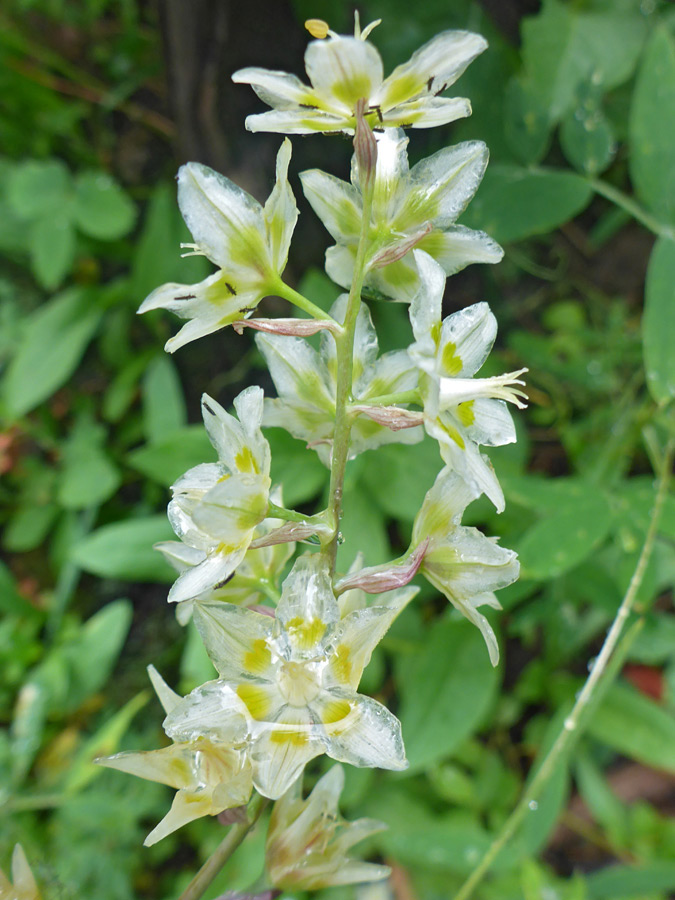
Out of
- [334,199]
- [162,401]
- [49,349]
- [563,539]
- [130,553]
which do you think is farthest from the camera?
[49,349]

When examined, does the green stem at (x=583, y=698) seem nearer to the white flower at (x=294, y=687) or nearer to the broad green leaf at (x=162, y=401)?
the white flower at (x=294, y=687)

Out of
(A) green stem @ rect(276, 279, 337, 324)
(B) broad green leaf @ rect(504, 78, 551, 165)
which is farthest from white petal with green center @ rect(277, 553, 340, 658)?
(B) broad green leaf @ rect(504, 78, 551, 165)

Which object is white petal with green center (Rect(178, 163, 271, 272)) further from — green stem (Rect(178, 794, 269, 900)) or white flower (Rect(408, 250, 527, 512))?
green stem (Rect(178, 794, 269, 900))

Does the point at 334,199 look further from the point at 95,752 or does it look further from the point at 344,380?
the point at 95,752

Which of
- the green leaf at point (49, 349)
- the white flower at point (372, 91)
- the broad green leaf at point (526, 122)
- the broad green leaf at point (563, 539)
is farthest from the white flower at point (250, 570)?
the green leaf at point (49, 349)

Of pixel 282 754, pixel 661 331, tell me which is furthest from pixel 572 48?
pixel 282 754

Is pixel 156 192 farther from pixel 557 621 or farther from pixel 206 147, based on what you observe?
pixel 557 621
